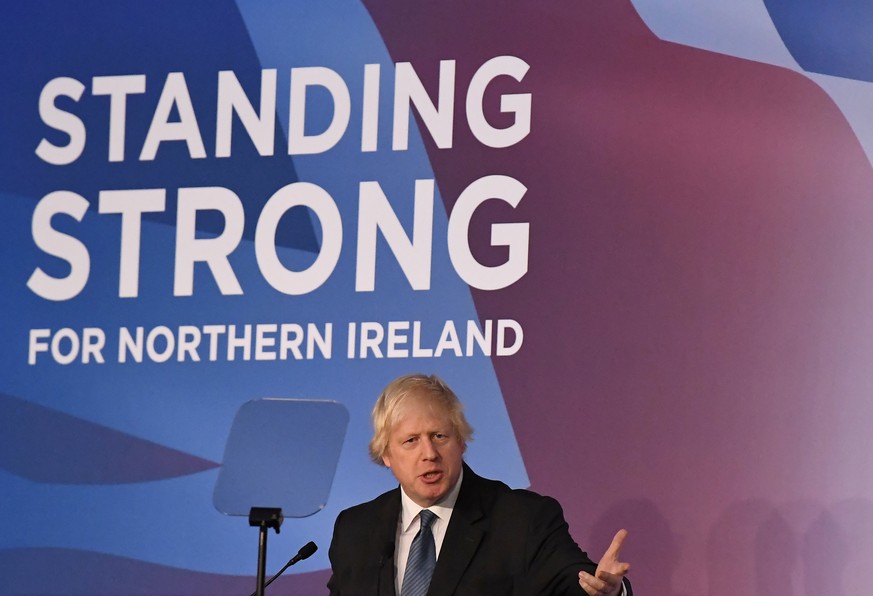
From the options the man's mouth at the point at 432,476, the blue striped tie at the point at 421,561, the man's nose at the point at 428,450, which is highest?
the man's nose at the point at 428,450

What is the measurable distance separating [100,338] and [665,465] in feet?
6.74

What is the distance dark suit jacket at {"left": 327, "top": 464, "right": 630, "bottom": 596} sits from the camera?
3.55 metres

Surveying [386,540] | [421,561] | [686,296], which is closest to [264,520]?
[386,540]

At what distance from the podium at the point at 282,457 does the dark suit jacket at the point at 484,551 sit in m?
0.29

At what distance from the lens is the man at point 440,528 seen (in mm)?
3572

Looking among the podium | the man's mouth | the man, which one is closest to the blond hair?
the man


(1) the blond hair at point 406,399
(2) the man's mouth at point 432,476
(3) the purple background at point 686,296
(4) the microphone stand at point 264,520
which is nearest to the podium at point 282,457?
(4) the microphone stand at point 264,520

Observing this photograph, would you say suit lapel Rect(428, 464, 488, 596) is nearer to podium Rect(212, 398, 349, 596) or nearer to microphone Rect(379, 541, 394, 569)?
microphone Rect(379, 541, 394, 569)

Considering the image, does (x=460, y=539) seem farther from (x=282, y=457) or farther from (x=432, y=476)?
(x=282, y=457)

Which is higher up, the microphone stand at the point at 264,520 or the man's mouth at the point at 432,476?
the man's mouth at the point at 432,476

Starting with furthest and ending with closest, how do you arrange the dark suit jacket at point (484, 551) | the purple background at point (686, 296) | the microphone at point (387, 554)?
1. the purple background at point (686, 296)
2. the microphone at point (387, 554)
3. the dark suit jacket at point (484, 551)

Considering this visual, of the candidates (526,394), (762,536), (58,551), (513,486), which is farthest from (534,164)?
(58,551)

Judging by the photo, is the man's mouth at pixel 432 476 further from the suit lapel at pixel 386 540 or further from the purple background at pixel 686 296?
the purple background at pixel 686 296

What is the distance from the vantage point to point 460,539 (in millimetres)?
3631
